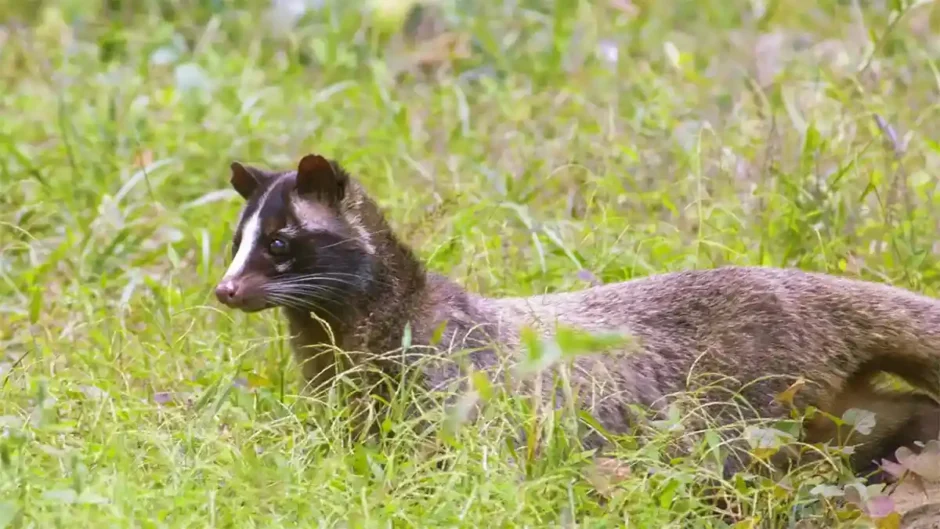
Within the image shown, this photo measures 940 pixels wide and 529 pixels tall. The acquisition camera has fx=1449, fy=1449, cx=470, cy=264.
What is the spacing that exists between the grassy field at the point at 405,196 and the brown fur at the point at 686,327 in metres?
0.30

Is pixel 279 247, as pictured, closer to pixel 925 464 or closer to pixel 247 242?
pixel 247 242

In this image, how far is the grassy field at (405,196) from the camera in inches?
122

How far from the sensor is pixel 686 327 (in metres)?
3.69

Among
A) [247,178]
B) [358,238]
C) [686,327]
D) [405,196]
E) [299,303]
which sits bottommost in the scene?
[405,196]

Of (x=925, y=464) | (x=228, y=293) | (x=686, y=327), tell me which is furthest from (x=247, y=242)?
(x=925, y=464)

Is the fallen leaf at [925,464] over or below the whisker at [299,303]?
below

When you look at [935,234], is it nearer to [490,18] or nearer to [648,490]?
[648,490]

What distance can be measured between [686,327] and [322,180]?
0.99m

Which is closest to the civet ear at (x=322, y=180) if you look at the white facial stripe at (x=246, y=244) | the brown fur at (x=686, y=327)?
the brown fur at (x=686, y=327)

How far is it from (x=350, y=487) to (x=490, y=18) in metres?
4.53

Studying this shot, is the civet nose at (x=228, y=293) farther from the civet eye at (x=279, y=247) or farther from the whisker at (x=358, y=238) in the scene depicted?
the whisker at (x=358, y=238)

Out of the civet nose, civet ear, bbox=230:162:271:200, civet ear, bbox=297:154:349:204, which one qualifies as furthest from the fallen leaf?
civet ear, bbox=230:162:271:200

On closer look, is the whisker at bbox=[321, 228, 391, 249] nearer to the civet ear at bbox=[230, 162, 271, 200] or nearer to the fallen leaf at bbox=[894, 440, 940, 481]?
the civet ear at bbox=[230, 162, 271, 200]

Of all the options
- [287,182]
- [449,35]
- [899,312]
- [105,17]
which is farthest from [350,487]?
[105,17]
